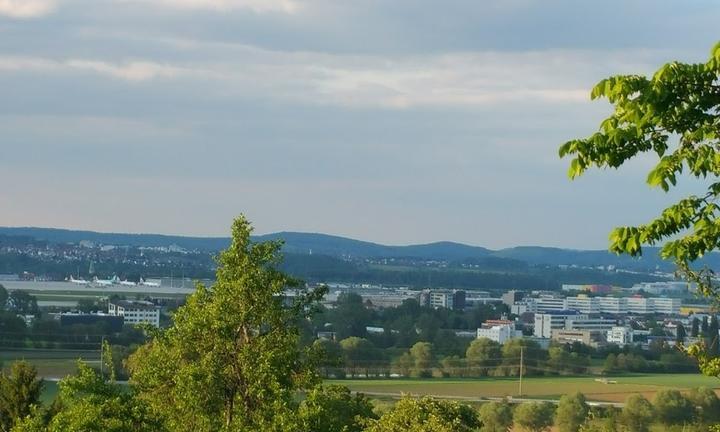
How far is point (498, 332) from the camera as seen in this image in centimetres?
13075

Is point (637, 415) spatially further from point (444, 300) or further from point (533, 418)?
point (444, 300)

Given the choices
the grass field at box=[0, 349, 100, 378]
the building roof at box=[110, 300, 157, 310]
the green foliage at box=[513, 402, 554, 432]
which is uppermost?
the building roof at box=[110, 300, 157, 310]

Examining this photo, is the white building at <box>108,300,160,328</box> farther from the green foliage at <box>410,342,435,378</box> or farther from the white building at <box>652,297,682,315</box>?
the white building at <box>652,297,682,315</box>

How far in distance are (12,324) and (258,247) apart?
83.0 meters

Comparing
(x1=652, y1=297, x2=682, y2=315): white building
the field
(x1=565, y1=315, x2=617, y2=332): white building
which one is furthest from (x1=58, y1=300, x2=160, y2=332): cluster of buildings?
(x1=652, y1=297, x2=682, y2=315): white building

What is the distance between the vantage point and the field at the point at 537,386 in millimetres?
68250

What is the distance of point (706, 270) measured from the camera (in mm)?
11523

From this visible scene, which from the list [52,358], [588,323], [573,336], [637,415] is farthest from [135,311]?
[637,415]

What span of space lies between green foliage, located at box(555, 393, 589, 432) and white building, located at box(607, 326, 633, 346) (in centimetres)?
6115

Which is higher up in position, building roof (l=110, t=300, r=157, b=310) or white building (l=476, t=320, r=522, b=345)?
building roof (l=110, t=300, r=157, b=310)

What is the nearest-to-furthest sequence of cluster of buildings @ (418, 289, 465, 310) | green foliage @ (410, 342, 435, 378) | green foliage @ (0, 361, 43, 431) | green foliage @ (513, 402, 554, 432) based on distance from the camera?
green foliage @ (0, 361, 43, 431)
green foliage @ (513, 402, 554, 432)
green foliage @ (410, 342, 435, 378)
cluster of buildings @ (418, 289, 465, 310)

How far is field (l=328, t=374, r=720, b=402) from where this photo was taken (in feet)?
224

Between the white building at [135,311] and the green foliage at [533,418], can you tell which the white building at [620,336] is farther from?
the green foliage at [533,418]

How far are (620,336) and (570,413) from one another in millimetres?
74746
